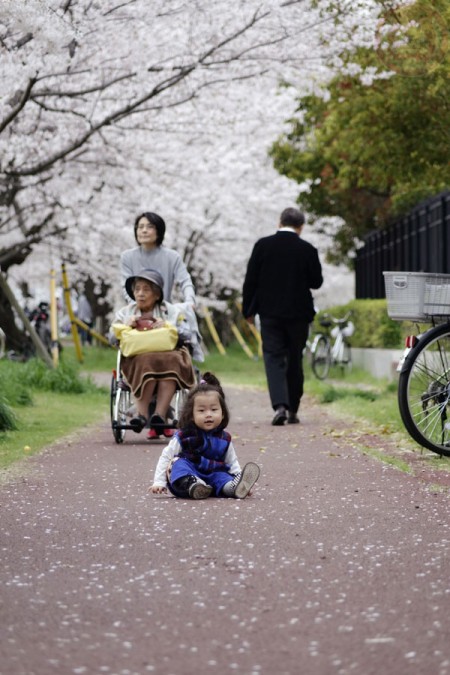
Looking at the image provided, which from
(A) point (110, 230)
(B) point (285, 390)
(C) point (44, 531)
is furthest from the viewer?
(A) point (110, 230)

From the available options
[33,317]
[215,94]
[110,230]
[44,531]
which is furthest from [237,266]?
[44,531]

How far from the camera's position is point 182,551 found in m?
5.26

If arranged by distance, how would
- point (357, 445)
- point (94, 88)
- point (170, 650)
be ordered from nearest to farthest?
point (170, 650), point (357, 445), point (94, 88)

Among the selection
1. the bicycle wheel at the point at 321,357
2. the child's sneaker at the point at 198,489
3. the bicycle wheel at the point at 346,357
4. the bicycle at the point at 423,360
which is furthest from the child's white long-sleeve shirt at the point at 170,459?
the bicycle wheel at the point at 346,357

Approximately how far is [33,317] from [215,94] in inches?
508

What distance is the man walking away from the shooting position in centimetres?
1216

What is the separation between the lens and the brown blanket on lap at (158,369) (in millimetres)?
10031

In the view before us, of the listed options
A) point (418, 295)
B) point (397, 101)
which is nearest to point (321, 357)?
point (397, 101)

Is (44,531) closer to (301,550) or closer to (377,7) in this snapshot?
(301,550)

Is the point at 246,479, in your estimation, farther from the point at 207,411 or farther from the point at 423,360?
the point at 423,360

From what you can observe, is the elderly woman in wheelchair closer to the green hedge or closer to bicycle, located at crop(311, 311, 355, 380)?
the green hedge

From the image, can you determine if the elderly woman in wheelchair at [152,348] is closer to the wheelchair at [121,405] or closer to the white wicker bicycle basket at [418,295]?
the wheelchair at [121,405]

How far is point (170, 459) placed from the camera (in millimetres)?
6969

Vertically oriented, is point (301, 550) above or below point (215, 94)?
below
